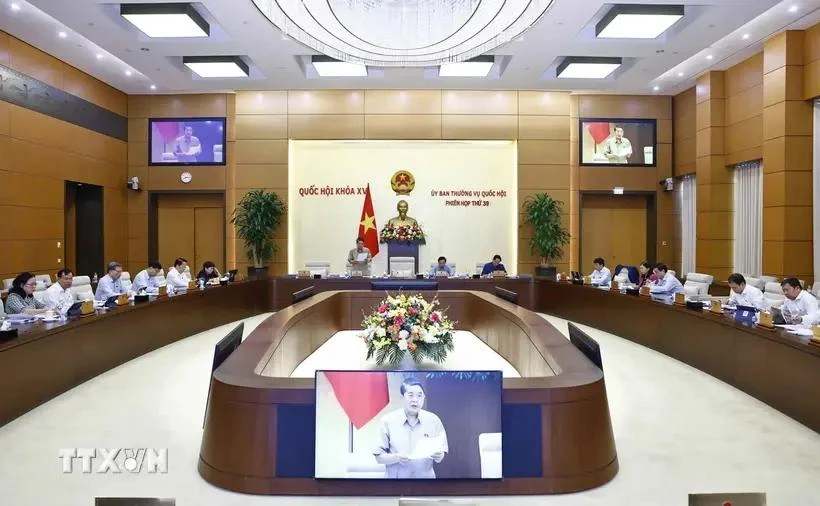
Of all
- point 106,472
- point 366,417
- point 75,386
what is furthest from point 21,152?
point 366,417

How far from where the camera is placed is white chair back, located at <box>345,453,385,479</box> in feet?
8.40

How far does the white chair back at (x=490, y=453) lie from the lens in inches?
102

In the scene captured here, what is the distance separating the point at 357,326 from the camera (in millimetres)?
7715

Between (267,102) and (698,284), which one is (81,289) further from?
(698,284)

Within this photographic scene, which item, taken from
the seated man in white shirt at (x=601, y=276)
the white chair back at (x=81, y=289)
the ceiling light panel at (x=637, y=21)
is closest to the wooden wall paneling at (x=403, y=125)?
the ceiling light panel at (x=637, y=21)

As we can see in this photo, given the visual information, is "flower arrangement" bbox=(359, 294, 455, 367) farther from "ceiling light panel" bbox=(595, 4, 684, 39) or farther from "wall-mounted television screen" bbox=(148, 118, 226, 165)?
"wall-mounted television screen" bbox=(148, 118, 226, 165)

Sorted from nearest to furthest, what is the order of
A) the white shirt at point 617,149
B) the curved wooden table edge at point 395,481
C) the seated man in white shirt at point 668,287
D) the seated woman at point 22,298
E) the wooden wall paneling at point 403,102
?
1. the curved wooden table edge at point 395,481
2. the seated woman at point 22,298
3. the seated man in white shirt at point 668,287
4. the wooden wall paneling at point 403,102
5. the white shirt at point 617,149

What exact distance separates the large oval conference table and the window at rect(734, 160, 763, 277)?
3405mm

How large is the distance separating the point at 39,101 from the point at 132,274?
4158 millimetres

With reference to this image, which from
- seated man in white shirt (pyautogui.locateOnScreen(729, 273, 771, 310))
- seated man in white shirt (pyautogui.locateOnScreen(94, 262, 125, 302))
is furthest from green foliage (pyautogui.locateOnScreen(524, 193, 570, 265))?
seated man in white shirt (pyautogui.locateOnScreen(94, 262, 125, 302))

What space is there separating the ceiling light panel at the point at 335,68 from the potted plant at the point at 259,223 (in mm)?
2794

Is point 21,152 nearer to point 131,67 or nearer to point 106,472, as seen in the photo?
point 131,67

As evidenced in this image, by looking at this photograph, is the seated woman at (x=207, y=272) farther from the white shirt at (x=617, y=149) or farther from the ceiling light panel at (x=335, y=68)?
the white shirt at (x=617, y=149)

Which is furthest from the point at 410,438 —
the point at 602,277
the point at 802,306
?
Result: the point at 602,277
